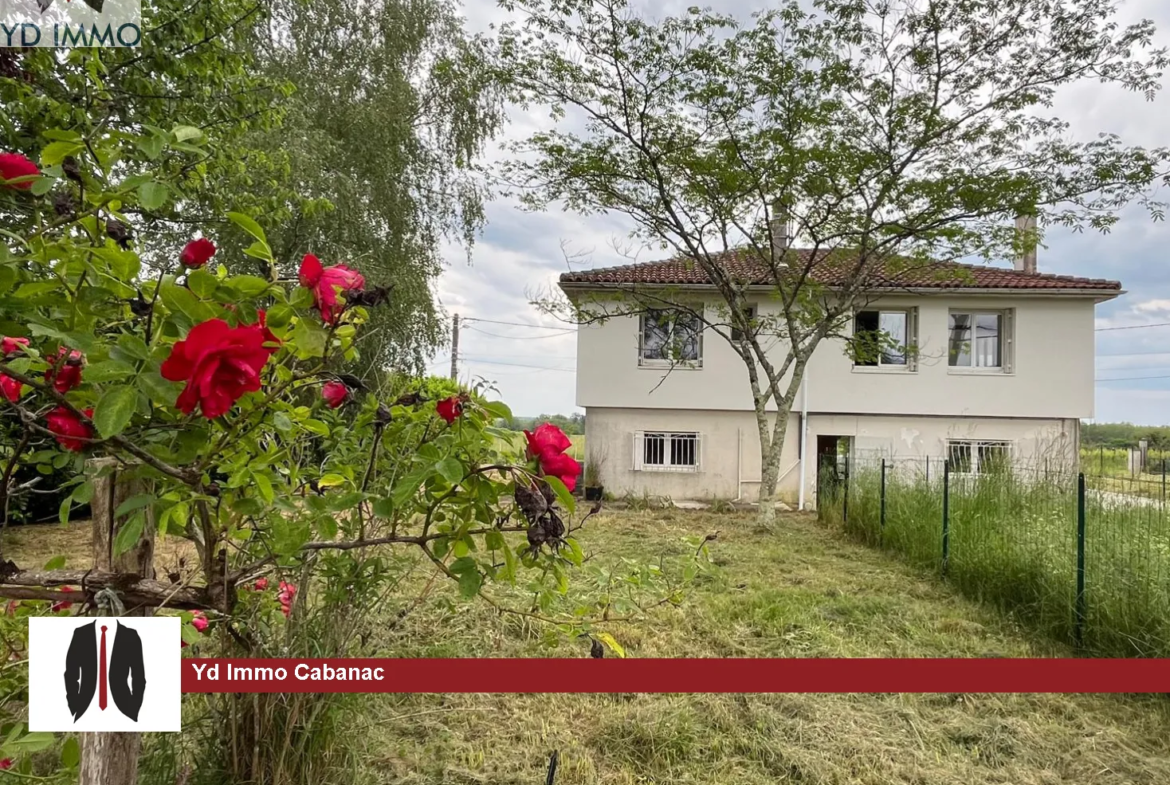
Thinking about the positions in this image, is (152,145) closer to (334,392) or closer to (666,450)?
(334,392)

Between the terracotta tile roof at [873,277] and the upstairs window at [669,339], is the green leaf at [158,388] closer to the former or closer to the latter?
the terracotta tile roof at [873,277]

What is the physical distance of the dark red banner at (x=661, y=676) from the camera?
1276mm

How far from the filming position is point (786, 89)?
7.77 meters

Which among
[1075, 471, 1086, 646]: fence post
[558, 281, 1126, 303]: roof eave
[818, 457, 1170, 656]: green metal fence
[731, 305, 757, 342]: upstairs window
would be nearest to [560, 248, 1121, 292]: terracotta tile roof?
[558, 281, 1126, 303]: roof eave

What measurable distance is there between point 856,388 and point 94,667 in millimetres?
12001

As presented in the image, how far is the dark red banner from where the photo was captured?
1.28 meters

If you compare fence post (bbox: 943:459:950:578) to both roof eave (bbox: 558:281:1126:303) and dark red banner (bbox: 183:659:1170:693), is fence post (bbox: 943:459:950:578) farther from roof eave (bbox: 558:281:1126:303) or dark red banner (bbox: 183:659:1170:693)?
roof eave (bbox: 558:281:1126:303)

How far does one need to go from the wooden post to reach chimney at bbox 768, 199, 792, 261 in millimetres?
8978

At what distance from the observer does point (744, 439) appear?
11.3 meters

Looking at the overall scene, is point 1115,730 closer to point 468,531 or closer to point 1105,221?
point 468,531

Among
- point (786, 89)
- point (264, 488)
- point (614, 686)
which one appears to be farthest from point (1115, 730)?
point (786, 89)

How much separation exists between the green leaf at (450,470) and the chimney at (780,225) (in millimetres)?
8817

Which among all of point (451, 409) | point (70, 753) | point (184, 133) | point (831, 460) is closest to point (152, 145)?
point (184, 133)

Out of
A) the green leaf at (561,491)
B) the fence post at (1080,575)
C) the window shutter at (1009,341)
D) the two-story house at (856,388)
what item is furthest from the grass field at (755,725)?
the window shutter at (1009,341)
